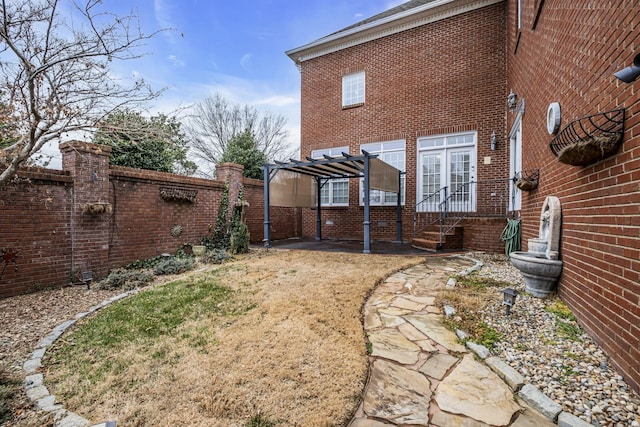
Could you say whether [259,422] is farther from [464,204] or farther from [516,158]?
[464,204]

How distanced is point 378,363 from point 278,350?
0.77 metres

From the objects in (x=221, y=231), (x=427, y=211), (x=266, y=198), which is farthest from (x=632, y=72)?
(x=221, y=231)

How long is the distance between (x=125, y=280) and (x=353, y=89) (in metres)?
8.71

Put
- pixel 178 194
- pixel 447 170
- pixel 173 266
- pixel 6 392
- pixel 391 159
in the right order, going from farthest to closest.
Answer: pixel 391 159 → pixel 447 170 → pixel 178 194 → pixel 173 266 → pixel 6 392

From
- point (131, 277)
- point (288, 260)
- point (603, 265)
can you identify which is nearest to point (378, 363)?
point (603, 265)

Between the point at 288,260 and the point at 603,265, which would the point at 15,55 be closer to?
the point at 288,260

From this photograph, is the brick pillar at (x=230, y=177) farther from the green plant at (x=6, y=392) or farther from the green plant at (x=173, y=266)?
the green plant at (x=6, y=392)

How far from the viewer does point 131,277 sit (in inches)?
191

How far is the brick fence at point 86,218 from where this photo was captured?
4086mm

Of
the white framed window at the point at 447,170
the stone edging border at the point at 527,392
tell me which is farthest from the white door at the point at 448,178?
the stone edging border at the point at 527,392

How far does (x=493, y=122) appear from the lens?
786 centimetres

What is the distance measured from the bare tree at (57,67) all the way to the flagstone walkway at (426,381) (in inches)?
152

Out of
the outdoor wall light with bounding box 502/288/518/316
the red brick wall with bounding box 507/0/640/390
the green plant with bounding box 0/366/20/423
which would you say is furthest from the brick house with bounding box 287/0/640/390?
the green plant with bounding box 0/366/20/423

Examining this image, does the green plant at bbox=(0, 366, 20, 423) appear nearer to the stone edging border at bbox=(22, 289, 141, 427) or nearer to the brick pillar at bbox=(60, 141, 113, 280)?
the stone edging border at bbox=(22, 289, 141, 427)
